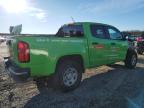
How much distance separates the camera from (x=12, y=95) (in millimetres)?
5562

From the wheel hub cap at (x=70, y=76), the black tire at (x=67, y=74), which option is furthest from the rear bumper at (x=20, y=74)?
the wheel hub cap at (x=70, y=76)

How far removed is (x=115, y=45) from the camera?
7785mm

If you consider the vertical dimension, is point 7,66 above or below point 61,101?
above

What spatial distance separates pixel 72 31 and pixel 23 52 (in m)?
2.53

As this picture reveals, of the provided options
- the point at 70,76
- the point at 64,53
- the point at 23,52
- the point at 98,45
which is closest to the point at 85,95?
the point at 70,76

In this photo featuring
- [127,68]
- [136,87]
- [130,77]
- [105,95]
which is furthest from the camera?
[127,68]

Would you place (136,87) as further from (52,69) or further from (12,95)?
(12,95)

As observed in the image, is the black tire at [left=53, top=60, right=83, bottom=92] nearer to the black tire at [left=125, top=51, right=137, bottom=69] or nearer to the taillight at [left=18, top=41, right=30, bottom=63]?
the taillight at [left=18, top=41, right=30, bottom=63]

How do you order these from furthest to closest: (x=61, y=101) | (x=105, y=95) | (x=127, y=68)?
(x=127, y=68) → (x=105, y=95) → (x=61, y=101)

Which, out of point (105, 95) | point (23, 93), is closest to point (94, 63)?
point (105, 95)

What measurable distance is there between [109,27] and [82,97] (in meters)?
3.26

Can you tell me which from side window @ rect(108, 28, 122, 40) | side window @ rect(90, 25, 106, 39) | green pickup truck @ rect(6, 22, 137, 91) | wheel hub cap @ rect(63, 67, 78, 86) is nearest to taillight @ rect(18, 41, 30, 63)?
green pickup truck @ rect(6, 22, 137, 91)

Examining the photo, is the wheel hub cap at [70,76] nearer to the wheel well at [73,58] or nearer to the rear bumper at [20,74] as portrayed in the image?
the wheel well at [73,58]

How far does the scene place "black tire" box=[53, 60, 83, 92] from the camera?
5445 mm
